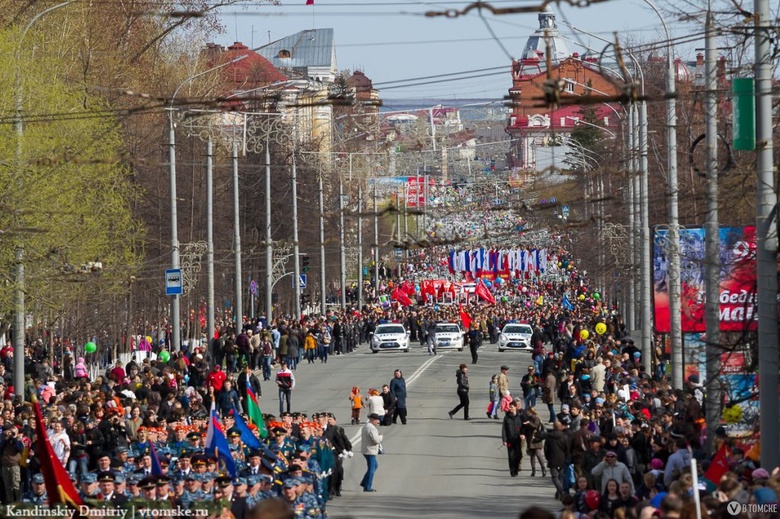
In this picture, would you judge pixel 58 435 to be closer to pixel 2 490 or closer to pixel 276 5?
pixel 2 490

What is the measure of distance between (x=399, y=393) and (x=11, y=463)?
12.4 m

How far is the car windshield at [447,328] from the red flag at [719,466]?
39.1 metres

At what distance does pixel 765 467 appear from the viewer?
16.5 meters

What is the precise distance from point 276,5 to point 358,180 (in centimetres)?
2621

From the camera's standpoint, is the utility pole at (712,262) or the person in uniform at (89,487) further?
the utility pole at (712,262)

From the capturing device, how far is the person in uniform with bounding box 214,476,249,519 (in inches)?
665

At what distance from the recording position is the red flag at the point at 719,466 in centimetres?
1761

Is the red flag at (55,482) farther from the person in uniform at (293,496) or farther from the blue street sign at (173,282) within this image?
the blue street sign at (173,282)

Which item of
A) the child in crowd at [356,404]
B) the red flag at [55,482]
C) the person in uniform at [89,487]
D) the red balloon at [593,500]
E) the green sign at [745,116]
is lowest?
the child in crowd at [356,404]

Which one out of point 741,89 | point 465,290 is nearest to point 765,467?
point 741,89

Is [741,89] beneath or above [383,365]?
above

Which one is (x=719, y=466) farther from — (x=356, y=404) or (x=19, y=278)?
(x=19, y=278)

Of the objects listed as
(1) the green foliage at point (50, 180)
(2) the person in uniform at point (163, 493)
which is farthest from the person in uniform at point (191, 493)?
(1) the green foliage at point (50, 180)

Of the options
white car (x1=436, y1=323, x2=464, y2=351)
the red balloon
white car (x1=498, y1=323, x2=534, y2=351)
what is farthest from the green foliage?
white car (x1=498, y1=323, x2=534, y2=351)
